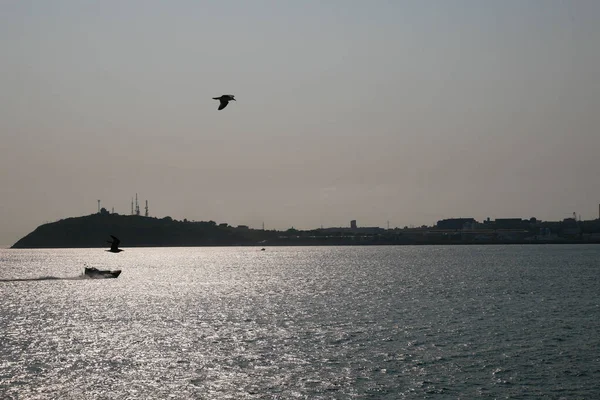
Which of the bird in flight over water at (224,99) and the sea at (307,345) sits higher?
the bird in flight over water at (224,99)

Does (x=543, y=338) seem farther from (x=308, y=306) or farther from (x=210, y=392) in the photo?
(x=308, y=306)

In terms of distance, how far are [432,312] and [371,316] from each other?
9.52 metres

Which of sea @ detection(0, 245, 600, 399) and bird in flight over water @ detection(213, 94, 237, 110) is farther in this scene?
sea @ detection(0, 245, 600, 399)

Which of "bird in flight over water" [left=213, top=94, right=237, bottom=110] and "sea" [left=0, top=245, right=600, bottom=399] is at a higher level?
"bird in flight over water" [left=213, top=94, right=237, bottom=110]

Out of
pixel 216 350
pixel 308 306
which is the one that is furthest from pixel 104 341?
pixel 308 306

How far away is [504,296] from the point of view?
12012 centimetres

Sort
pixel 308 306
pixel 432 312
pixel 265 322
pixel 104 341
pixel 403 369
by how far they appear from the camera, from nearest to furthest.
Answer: pixel 403 369 < pixel 104 341 < pixel 265 322 < pixel 432 312 < pixel 308 306

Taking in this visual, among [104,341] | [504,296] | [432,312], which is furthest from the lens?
[504,296]

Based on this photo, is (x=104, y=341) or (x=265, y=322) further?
(x=265, y=322)

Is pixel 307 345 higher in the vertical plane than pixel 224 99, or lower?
lower

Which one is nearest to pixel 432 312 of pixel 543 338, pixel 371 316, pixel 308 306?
pixel 371 316

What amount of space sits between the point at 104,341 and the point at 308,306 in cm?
3902

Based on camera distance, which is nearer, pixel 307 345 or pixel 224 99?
pixel 224 99

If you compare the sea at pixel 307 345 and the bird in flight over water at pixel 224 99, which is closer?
the bird in flight over water at pixel 224 99
